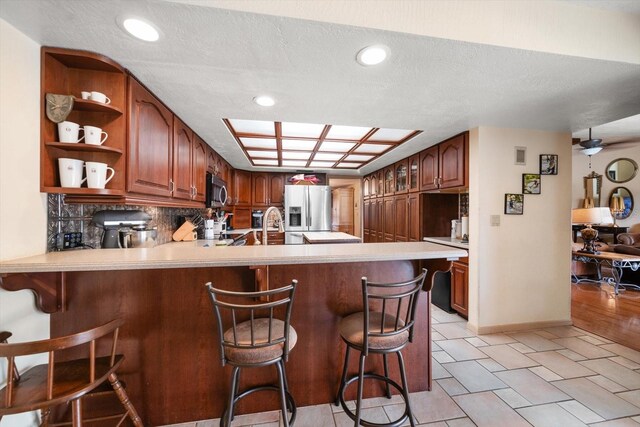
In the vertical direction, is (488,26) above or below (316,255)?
above

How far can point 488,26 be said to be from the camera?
1.31 metres

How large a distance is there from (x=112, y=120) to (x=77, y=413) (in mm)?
1542

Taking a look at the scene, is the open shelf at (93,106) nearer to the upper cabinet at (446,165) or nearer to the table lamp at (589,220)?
the upper cabinet at (446,165)

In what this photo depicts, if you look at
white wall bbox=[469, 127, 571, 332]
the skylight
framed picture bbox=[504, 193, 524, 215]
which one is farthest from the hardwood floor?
the skylight

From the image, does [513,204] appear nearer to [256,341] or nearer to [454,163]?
[454,163]

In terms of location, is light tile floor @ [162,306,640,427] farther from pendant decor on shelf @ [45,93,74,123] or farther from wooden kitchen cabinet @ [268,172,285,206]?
wooden kitchen cabinet @ [268,172,285,206]

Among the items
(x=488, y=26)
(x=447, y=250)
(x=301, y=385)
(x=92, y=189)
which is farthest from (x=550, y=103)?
(x=92, y=189)

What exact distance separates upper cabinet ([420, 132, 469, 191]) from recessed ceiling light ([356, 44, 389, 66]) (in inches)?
73.8

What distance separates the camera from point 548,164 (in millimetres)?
2797

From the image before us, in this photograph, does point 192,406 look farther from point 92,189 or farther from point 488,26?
point 488,26

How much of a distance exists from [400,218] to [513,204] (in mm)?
1701

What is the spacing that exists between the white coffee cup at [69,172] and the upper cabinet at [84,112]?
0.12 feet

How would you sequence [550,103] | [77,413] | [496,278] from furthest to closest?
1. [496,278]
2. [550,103]
3. [77,413]

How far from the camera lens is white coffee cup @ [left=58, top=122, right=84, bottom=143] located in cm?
142
